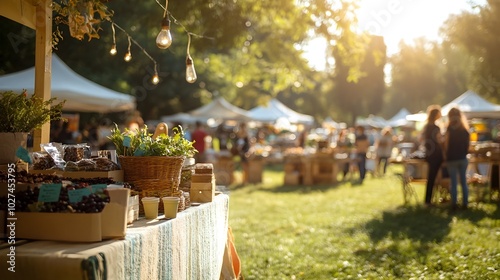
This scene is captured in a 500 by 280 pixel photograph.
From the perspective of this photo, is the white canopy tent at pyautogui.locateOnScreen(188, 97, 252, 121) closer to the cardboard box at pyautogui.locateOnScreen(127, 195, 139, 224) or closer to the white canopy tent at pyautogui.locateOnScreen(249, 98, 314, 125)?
the white canopy tent at pyautogui.locateOnScreen(249, 98, 314, 125)

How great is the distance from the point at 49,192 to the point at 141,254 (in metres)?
0.54

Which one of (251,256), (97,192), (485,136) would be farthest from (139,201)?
(485,136)

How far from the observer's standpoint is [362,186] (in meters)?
16.5

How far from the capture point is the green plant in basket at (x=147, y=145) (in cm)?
392

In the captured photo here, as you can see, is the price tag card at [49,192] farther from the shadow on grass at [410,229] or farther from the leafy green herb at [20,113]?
the shadow on grass at [410,229]

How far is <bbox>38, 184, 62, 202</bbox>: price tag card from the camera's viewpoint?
112 inches

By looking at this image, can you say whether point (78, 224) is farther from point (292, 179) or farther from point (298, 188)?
point (292, 179)

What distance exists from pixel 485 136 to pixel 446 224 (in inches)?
411

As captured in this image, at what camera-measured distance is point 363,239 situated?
8.23 metres

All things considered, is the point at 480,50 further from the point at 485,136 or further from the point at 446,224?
the point at 446,224

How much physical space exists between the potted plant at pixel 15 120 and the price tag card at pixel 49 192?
2.77 ft

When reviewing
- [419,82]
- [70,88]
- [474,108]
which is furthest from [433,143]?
[419,82]

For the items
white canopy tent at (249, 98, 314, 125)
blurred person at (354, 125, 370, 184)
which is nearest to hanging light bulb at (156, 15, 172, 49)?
blurred person at (354, 125, 370, 184)

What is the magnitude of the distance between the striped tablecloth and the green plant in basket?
16.6 inches
